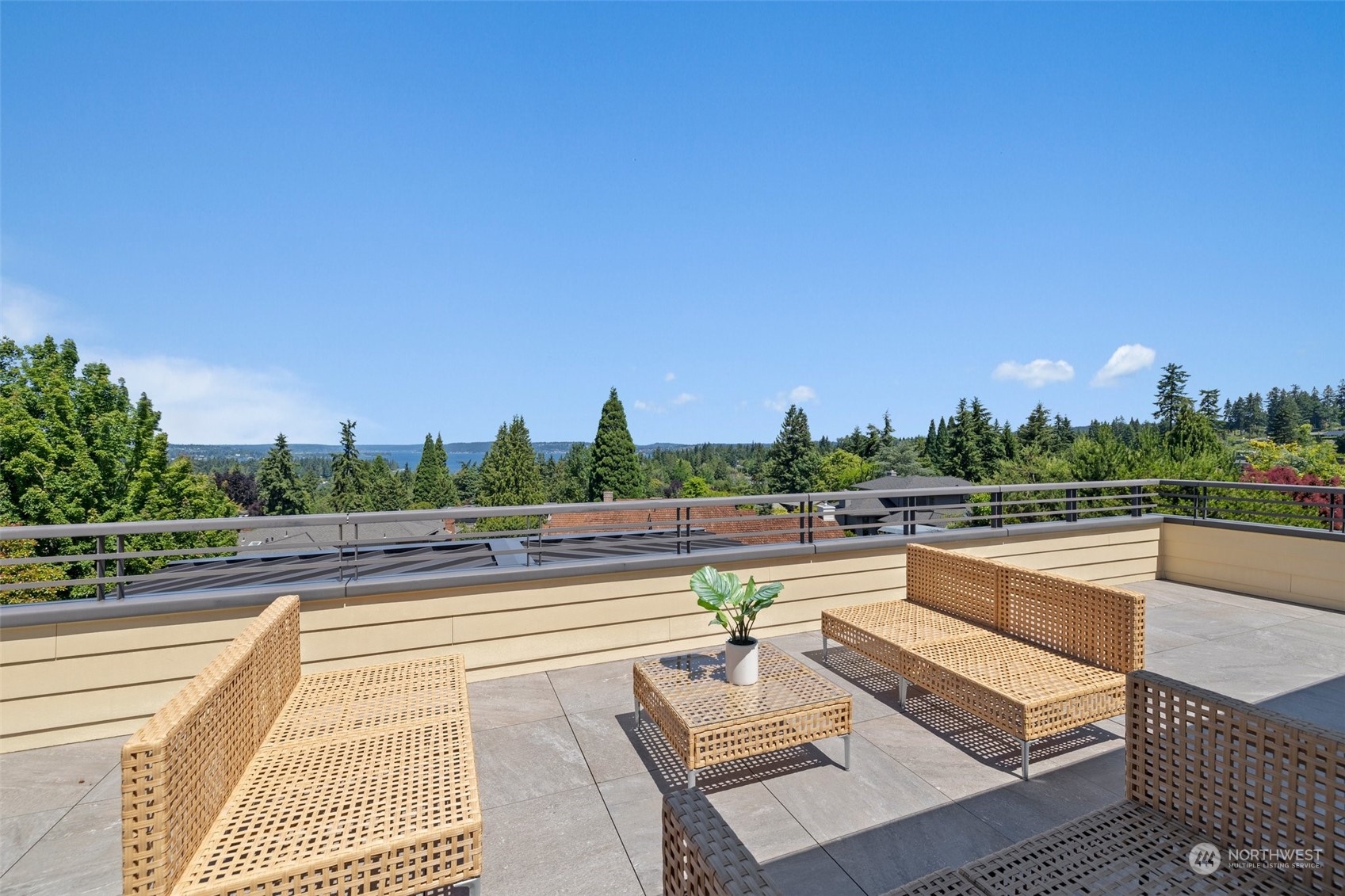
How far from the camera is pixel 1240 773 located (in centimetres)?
156

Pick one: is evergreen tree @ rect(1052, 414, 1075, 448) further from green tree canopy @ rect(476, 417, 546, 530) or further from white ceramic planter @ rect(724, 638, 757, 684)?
white ceramic planter @ rect(724, 638, 757, 684)

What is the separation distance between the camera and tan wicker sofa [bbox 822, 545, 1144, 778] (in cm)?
271

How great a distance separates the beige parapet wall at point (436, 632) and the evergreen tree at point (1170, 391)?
58.4 meters

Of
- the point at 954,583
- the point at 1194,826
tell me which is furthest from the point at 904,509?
the point at 1194,826

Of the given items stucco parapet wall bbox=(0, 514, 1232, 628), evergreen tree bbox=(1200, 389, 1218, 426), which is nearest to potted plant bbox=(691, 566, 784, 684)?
stucco parapet wall bbox=(0, 514, 1232, 628)

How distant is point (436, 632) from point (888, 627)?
117 inches

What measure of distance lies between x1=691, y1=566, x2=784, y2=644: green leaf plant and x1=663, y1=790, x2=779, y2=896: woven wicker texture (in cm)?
163

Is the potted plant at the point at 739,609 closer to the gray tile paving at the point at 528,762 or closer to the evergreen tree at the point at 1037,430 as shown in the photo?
the gray tile paving at the point at 528,762

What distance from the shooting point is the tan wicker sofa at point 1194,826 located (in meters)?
1.36

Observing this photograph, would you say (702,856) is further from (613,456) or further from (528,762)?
(613,456)

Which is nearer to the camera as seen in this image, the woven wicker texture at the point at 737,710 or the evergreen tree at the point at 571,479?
the woven wicker texture at the point at 737,710

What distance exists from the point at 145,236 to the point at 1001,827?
24.2 m

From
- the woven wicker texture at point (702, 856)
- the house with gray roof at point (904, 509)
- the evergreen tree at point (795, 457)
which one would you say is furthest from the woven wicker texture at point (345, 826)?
the evergreen tree at point (795, 457)

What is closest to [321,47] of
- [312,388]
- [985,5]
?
[985,5]
